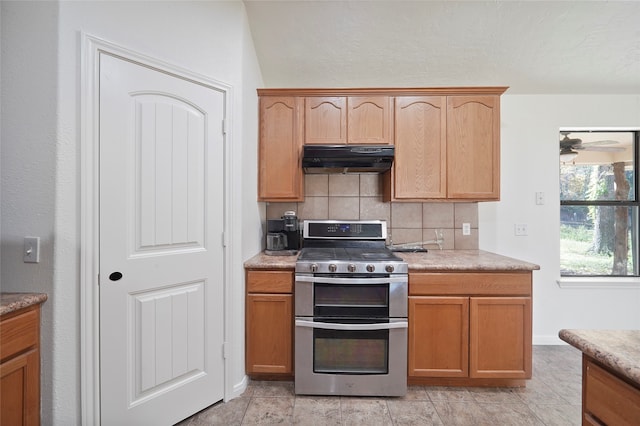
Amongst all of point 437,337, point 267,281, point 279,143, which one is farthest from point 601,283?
point 279,143

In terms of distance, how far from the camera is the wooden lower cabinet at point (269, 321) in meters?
1.84

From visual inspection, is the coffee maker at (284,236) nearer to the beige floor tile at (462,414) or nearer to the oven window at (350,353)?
the oven window at (350,353)

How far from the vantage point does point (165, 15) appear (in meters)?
Result: 1.48

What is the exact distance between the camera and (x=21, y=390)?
3.47ft

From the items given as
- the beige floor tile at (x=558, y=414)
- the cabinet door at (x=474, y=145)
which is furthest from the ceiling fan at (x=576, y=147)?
the beige floor tile at (x=558, y=414)

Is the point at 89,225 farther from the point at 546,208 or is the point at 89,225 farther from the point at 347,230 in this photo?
the point at 546,208

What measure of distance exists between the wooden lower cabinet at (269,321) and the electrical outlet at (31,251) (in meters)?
1.05

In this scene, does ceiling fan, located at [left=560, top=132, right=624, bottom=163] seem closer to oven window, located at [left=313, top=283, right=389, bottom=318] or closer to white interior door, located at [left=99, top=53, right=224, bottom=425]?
oven window, located at [left=313, top=283, right=389, bottom=318]

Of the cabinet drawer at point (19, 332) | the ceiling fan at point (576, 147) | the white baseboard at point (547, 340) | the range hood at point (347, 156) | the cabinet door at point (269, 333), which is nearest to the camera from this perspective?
the cabinet drawer at point (19, 332)

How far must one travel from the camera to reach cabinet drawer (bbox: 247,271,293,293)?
6.05 ft

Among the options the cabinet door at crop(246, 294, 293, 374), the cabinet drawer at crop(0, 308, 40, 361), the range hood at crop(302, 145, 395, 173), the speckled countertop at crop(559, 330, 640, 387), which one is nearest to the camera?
the speckled countertop at crop(559, 330, 640, 387)

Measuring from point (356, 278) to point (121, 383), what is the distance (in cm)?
142

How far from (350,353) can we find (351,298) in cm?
37

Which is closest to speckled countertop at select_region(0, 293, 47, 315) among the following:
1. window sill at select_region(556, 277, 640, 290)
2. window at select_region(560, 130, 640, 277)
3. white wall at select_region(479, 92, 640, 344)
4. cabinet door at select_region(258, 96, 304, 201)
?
cabinet door at select_region(258, 96, 304, 201)
